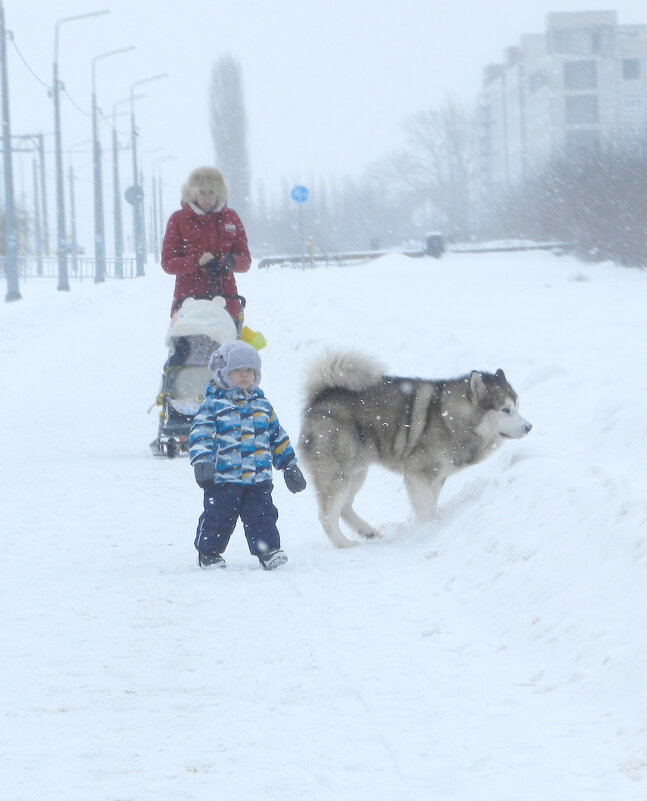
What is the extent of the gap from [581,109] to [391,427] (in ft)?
346

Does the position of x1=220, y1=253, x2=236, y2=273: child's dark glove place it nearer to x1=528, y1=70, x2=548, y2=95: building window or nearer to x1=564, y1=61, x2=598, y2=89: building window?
x1=564, y1=61, x2=598, y2=89: building window

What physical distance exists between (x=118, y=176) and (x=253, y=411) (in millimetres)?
53394

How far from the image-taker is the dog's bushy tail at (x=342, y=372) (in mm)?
6898

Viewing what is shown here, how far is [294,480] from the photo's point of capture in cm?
637

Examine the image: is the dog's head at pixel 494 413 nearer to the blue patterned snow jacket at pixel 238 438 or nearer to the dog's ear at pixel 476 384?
the dog's ear at pixel 476 384

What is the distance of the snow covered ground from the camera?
3.49m

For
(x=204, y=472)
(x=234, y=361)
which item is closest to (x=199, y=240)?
(x=234, y=361)

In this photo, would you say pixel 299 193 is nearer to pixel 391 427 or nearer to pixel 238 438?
pixel 391 427

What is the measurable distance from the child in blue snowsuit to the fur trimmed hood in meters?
3.13

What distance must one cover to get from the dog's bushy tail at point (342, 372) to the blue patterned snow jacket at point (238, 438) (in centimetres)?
56

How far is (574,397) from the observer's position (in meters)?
8.67

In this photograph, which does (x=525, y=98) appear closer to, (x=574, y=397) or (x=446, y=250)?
(x=446, y=250)

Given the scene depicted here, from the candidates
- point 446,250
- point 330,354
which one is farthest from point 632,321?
point 446,250

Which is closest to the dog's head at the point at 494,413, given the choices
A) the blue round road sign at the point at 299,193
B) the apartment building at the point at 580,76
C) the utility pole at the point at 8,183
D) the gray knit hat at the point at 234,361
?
the gray knit hat at the point at 234,361
